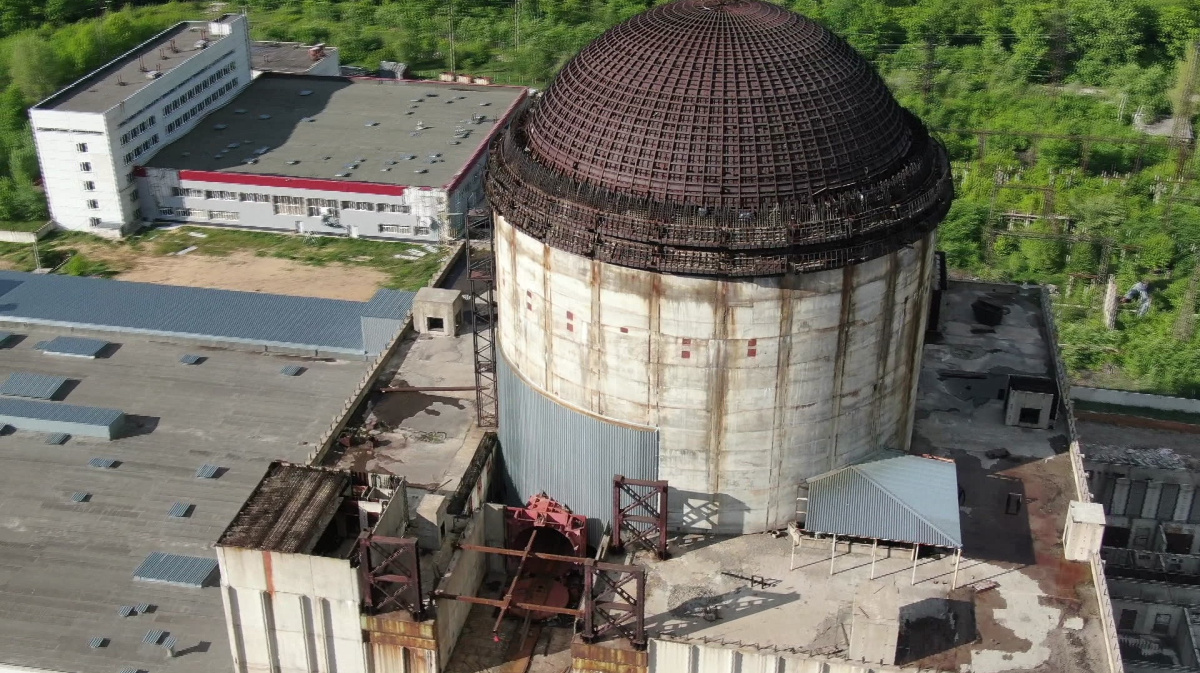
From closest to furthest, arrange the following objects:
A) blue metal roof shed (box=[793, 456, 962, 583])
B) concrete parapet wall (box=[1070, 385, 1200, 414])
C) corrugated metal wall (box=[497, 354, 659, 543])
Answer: blue metal roof shed (box=[793, 456, 962, 583])
corrugated metal wall (box=[497, 354, 659, 543])
concrete parapet wall (box=[1070, 385, 1200, 414])

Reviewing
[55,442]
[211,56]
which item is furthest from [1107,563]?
[211,56]

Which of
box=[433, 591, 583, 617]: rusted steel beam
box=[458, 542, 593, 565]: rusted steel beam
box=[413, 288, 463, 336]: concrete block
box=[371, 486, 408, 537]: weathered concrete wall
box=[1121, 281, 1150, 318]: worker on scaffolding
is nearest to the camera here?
box=[458, 542, 593, 565]: rusted steel beam

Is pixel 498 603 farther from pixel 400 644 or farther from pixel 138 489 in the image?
pixel 138 489

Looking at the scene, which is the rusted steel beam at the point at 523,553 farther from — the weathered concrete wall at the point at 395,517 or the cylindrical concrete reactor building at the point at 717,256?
the cylindrical concrete reactor building at the point at 717,256

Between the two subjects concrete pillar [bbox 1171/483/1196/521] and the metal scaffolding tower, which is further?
concrete pillar [bbox 1171/483/1196/521]

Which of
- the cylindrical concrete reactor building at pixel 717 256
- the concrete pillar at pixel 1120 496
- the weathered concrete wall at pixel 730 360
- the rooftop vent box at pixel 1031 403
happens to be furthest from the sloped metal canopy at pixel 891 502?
the concrete pillar at pixel 1120 496

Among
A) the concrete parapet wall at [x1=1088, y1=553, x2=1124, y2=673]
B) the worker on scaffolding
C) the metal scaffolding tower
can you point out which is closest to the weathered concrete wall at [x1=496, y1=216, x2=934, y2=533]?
the metal scaffolding tower

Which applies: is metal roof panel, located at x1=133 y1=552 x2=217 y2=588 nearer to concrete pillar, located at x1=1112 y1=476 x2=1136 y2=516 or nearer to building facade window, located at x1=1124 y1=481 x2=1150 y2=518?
concrete pillar, located at x1=1112 y1=476 x2=1136 y2=516
